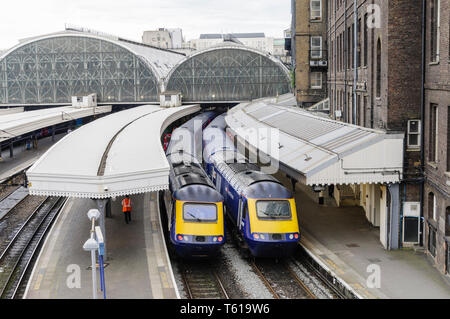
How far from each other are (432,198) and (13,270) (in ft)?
51.2

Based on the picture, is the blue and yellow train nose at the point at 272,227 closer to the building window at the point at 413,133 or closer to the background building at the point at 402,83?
the background building at the point at 402,83

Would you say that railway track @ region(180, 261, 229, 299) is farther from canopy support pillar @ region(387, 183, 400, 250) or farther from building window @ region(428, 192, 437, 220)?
building window @ region(428, 192, 437, 220)

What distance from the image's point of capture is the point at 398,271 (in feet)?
61.9

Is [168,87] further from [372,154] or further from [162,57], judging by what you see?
[372,154]

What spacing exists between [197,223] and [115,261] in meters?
3.37

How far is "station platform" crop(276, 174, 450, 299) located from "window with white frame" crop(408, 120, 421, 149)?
395cm

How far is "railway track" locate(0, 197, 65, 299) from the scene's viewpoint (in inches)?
792

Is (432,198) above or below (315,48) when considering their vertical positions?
below

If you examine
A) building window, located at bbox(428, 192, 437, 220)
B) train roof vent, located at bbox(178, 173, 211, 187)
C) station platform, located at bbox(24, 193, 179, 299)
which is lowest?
station platform, located at bbox(24, 193, 179, 299)

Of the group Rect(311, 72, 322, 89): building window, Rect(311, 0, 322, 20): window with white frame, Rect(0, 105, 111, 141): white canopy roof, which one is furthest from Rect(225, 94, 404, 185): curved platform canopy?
Rect(311, 0, 322, 20): window with white frame

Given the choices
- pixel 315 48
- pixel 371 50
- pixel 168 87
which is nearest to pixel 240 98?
pixel 168 87

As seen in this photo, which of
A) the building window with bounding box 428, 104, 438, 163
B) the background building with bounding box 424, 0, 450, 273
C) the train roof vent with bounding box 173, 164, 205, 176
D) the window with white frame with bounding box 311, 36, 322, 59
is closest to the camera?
the background building with bounding box 424, 0, 450, 273

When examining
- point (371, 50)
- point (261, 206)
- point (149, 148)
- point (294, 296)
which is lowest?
point (294, 296)

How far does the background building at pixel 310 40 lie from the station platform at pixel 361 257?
2139 cm
